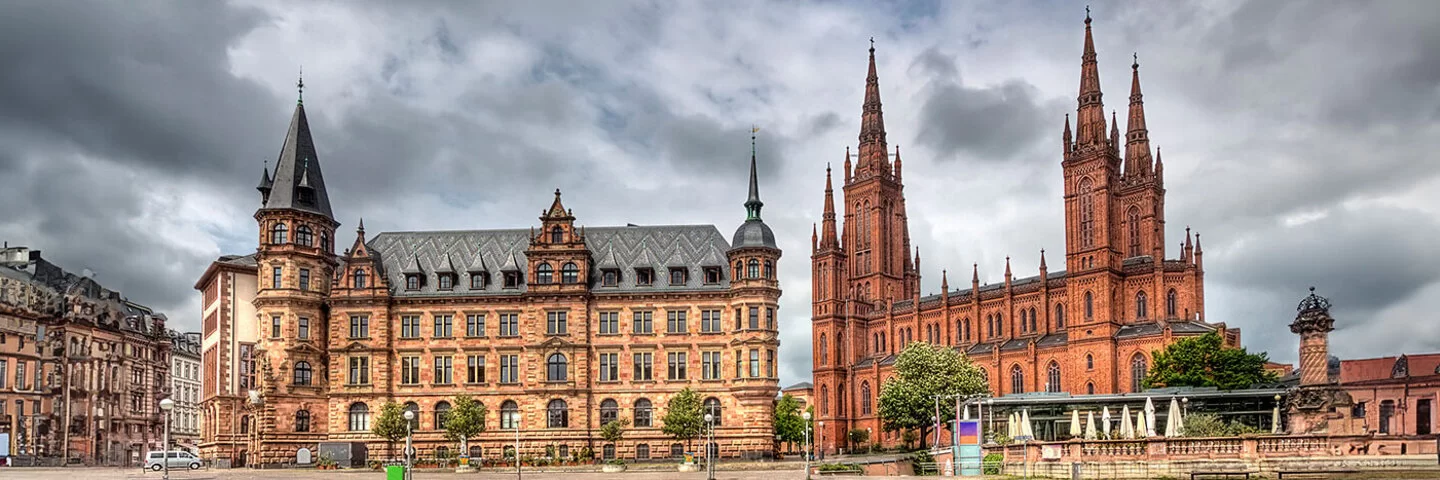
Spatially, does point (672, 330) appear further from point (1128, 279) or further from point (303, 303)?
point (1128, 279)

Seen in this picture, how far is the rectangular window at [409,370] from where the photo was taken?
268ft

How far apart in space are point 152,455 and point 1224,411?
62596mm

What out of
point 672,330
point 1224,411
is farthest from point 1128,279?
point 672,330

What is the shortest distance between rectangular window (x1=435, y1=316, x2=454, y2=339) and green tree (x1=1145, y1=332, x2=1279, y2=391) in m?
54.7

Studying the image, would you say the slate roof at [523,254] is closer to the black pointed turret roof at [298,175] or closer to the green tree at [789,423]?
the black pointed turret roof at [298,175]

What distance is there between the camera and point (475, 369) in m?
81.6

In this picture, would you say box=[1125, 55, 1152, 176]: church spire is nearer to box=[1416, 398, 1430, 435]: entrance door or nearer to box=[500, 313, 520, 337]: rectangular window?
box=[1416, 398, 1430, 435]: entrance door

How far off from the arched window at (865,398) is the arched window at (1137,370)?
3695 centimetres

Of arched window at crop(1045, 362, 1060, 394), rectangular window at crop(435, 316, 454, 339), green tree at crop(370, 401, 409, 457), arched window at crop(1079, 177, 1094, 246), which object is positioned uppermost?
arched window at crop(1079, 177, 1094, 246)

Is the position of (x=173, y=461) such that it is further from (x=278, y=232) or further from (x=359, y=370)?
(x=278, y=232)

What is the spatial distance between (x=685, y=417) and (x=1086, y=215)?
6948cm

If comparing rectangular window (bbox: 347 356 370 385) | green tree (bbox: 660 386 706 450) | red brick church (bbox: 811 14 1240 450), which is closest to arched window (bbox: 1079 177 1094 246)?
red brick church (bbox: 811 14 1240 450)

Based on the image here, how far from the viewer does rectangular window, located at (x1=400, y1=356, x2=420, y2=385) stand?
268ft

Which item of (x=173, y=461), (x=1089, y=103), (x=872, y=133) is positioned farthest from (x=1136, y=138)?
(x=173, y=461)
